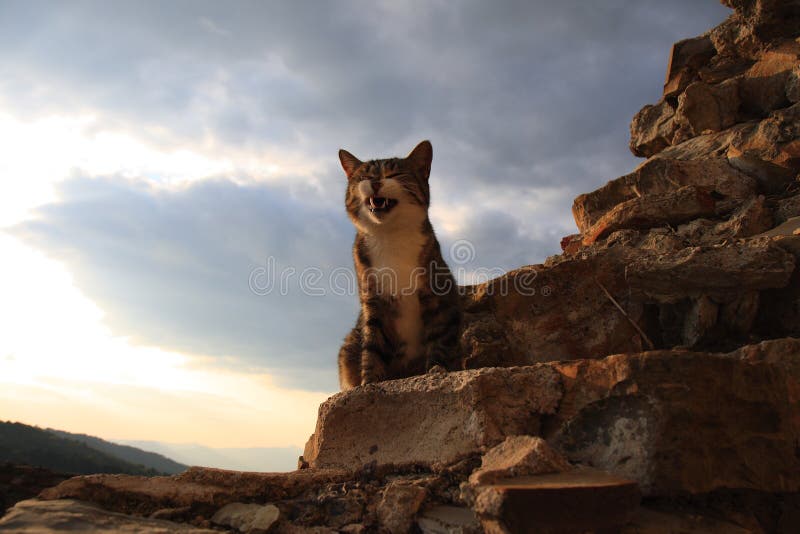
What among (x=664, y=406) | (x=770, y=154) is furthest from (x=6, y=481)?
(x=770, y=154)

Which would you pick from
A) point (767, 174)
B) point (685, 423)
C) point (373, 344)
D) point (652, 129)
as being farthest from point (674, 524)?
point (652, 129)

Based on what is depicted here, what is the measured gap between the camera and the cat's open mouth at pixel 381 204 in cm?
466

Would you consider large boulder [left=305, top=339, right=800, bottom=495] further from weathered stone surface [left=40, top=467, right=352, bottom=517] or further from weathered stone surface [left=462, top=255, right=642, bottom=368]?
weathered stone surface [left=462, top=255, right=642, bottom=368]

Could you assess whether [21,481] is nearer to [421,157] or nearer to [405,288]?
[405,288]

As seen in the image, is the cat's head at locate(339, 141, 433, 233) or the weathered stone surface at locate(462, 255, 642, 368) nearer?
the weathered stone surface at locate(462, 255, 642, 368)

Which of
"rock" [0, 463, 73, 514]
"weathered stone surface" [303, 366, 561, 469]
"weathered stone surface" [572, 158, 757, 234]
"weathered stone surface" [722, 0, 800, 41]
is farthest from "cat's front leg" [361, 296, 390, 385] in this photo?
"weathered stone surface" [722, 0, 800, 41]

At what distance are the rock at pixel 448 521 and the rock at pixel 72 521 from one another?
836 millimetres

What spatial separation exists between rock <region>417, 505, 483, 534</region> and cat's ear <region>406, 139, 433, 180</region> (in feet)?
11.7

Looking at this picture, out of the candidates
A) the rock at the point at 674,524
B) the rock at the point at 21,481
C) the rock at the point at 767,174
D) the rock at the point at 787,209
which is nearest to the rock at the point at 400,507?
the rock at the point at 674,524

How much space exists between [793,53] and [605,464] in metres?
5.92

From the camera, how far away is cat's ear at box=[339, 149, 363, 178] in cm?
538

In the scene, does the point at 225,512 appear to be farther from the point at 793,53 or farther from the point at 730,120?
the point at 793,53

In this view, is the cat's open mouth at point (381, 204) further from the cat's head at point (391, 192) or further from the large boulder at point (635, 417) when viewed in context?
the large boulder at point (635, 417)

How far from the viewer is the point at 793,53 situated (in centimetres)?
565
